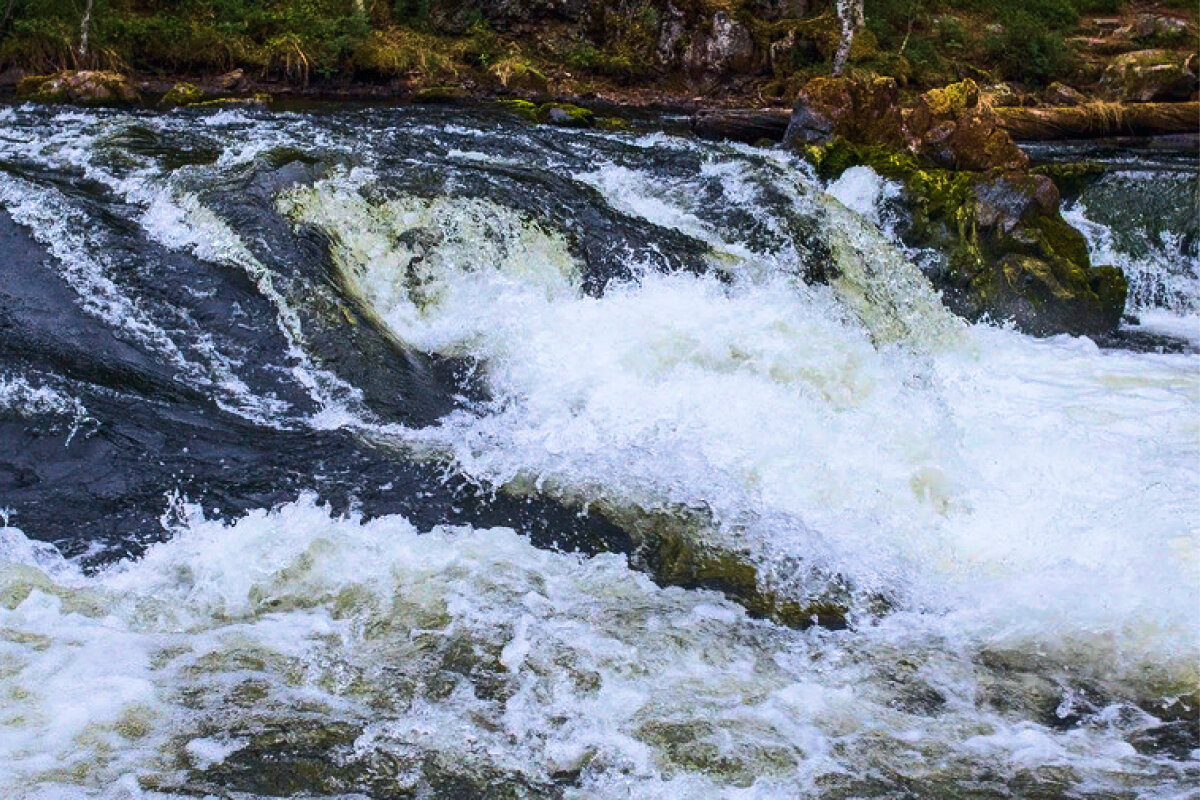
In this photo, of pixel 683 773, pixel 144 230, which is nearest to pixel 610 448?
pixel 683 773

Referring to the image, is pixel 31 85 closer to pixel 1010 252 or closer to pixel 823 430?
pixel 1010 252

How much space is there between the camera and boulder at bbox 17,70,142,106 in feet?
47.4

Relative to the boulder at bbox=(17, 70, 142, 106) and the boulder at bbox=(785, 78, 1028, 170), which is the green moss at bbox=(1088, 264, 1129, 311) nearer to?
the boulder at bbox=(785, 78, 1028, 170)

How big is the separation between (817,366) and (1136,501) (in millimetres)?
2085

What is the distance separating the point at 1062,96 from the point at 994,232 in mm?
11846

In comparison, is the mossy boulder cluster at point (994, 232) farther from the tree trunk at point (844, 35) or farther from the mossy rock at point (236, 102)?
the tree trunk at point (844, 35)

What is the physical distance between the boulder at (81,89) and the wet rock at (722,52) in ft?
33.7

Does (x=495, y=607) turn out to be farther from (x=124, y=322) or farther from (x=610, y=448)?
(x=124, y=322)

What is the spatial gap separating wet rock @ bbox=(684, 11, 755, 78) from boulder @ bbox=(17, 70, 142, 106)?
10259mm

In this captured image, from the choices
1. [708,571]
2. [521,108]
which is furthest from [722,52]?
[708,571]

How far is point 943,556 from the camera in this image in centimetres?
540

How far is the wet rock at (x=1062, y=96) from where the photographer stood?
63.6ft

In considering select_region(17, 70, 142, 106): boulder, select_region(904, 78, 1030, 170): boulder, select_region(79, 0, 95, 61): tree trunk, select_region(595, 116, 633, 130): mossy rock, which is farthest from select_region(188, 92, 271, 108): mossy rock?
select_region(904, 78, 1030, 170): boulder

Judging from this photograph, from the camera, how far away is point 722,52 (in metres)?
20.3
